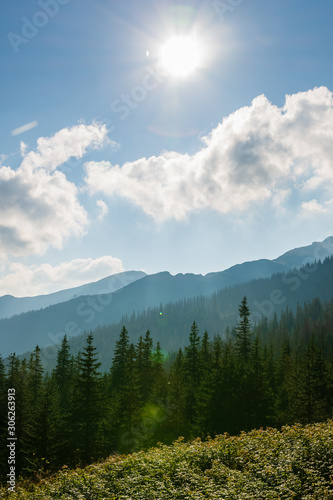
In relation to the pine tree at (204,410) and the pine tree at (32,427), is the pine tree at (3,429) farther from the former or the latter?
Result: the pine tree at (204,410)

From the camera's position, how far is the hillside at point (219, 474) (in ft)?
34.9

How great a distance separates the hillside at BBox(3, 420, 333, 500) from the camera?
1064cm

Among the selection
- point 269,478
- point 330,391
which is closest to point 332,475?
point 269,478

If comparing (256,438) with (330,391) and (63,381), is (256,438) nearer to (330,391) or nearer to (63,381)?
(330,391)

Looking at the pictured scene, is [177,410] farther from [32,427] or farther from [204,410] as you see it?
[32,427]

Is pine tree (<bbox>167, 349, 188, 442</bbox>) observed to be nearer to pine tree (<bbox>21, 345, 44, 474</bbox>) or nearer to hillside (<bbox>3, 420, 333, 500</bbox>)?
pine tree (<bbox>21, 345, 44, 474</bbox>)

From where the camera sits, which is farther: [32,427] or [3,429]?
[3,429]

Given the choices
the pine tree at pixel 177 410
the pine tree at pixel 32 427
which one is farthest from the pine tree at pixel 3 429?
the pine tree at pixel 177 410

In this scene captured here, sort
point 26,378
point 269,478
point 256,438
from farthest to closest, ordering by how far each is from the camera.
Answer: point 26,378
point 256,438
point 269,478

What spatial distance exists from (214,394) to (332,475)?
22.2 meters

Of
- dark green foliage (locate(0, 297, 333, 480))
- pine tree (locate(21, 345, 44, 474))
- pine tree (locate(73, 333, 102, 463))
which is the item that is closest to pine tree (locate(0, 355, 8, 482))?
dark green foliage (locate(0, 297, 333, 480))

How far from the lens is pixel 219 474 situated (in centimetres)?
1238

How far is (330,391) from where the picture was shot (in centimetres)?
4044

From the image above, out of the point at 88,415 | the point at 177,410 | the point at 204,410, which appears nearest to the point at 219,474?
the point at 88,415
